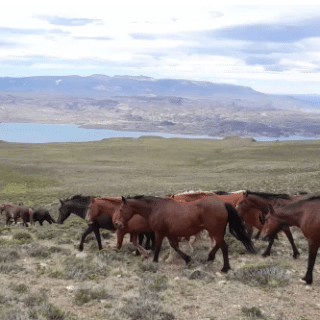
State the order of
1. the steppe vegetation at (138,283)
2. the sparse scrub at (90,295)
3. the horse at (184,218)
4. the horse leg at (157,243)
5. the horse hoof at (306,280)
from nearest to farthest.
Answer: the steppe vegetation at (138,283) → the sparse scrub at (90,295) → the horse hoof at (306,280) → the horse at (184,218) → the horse leg at (157,243)

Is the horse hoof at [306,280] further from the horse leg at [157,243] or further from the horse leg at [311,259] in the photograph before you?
the horse leg at [157,243]

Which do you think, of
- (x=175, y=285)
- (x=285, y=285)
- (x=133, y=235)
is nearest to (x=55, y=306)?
(x=175, y=285)

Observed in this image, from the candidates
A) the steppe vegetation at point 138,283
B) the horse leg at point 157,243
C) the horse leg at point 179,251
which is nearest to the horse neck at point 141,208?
the horse leg at point 157,243

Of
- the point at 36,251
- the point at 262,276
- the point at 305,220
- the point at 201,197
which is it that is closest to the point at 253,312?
the point at 262,276

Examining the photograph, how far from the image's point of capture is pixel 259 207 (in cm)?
1192

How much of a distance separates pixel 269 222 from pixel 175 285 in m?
3.12

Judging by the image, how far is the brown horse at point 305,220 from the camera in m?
9.03

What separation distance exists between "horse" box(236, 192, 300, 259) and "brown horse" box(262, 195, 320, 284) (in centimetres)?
124

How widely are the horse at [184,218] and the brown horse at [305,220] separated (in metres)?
0.89

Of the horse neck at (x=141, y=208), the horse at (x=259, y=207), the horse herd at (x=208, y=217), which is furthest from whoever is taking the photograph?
the horse at (x=259, y=207)

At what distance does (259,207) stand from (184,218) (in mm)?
3063

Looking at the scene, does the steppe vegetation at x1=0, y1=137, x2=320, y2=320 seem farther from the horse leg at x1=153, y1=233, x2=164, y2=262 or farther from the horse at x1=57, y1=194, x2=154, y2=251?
the horse at x1=57, y1=194, x2=154, y2=251

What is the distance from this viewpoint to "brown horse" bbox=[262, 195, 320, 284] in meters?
9.03

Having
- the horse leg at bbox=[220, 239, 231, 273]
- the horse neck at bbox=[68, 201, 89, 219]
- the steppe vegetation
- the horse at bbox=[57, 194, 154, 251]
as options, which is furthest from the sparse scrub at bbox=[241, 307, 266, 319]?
the horse neck at bbox=[68, 201, 89, 219]
